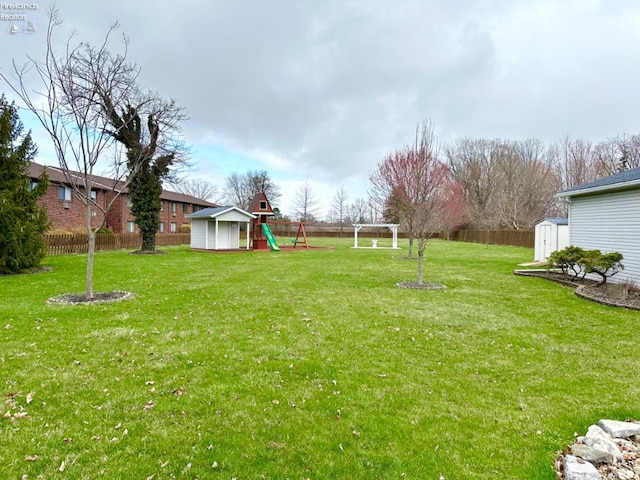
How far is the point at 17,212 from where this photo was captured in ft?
36.8

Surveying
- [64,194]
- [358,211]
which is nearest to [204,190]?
[358,211]

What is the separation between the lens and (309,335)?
534 centimetres

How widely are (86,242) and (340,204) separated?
43.6 meters

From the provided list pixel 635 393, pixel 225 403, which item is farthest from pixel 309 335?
pixel 635 393

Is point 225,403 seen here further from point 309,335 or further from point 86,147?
point 86,147

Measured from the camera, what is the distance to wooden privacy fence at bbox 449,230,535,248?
2919 cm

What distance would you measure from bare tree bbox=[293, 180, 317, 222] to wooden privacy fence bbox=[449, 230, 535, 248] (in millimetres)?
24432

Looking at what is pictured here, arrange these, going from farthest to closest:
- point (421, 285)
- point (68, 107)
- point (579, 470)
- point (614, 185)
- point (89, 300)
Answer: point (421, 285), point (614, 185), point (68, 107), point (89, 300), point (579, 470)

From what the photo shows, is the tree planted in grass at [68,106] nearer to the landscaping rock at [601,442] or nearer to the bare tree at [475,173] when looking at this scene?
the landscaping rock at [601,442]

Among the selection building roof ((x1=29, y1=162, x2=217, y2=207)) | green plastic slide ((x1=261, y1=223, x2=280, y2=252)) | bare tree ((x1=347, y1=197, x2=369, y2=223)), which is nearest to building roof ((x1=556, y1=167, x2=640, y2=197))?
building roof ((x1=29, y1=162, x2=217, y2=207))

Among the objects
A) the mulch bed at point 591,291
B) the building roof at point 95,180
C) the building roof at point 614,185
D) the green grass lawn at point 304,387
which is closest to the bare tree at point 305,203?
the building roof at point 95,180

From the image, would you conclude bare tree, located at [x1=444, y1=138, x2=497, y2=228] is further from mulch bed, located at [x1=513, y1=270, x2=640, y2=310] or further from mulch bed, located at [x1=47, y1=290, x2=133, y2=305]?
mulch bed, located at [x1=47, y1=290, x2=133, y2=305]

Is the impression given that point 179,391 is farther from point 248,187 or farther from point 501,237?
point 248,187

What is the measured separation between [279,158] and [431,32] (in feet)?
88.0
